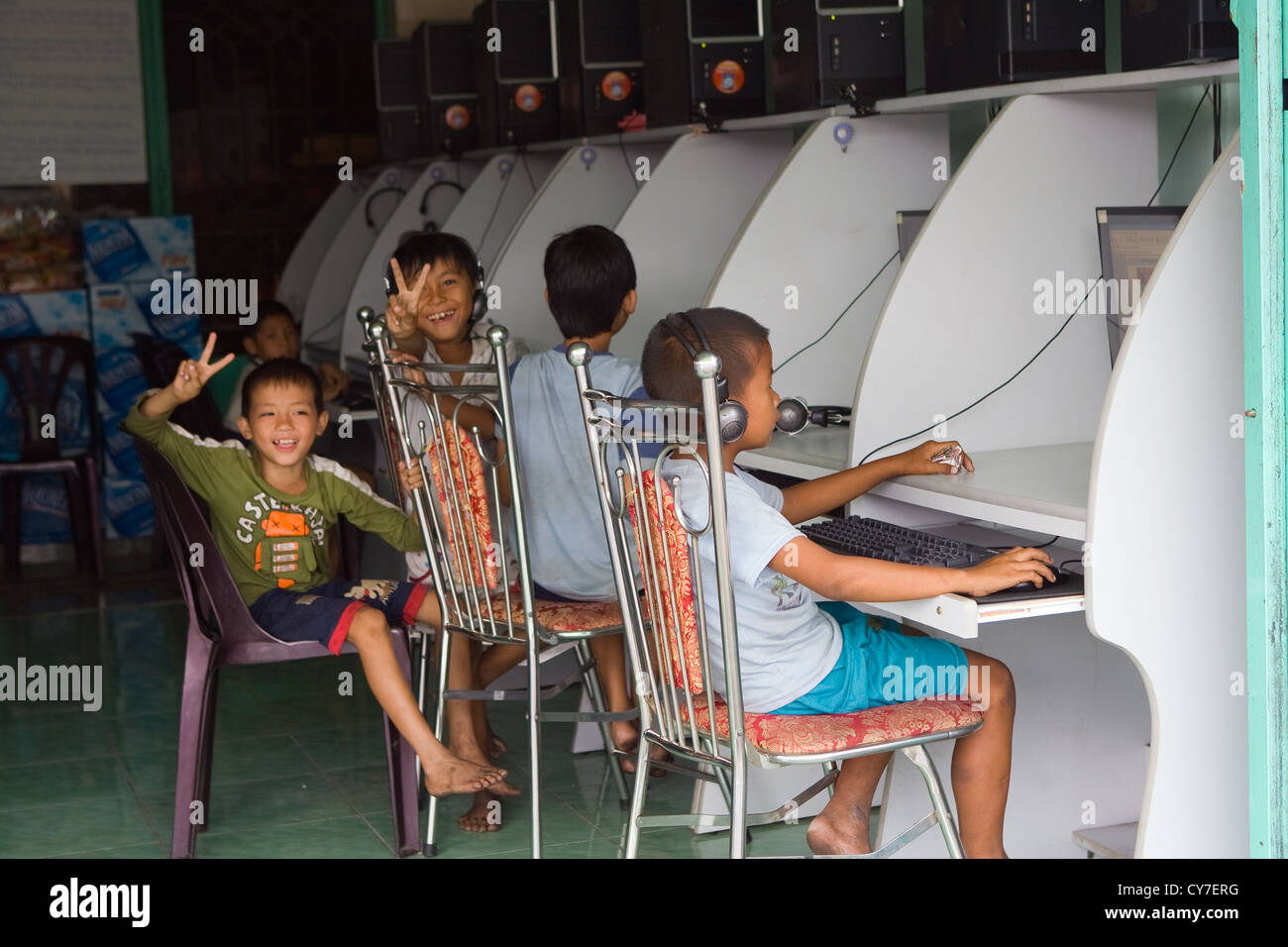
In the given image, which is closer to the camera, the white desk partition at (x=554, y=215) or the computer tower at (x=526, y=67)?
the white desk partition at (x=554, y=215)

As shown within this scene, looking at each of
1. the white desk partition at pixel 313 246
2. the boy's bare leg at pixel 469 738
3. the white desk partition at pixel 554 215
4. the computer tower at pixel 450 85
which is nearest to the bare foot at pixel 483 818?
the boy's bare leg at pixel 469 738

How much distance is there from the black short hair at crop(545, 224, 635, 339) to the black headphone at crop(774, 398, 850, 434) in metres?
0.32

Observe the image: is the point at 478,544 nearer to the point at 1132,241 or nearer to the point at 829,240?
the point at 829,240

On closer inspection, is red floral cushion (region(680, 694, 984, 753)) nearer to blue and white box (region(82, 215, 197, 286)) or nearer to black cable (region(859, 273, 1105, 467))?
black cable (region(859, 273, 1105, 467))

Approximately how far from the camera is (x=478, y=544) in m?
2.36

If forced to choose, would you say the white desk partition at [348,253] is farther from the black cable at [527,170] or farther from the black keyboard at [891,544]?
the black keyboard at [891,544]

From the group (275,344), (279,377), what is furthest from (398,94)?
(279,377)

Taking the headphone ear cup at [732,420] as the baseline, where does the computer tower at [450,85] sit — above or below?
above

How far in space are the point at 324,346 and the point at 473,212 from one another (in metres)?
1.00

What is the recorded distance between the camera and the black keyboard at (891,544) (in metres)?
1.86

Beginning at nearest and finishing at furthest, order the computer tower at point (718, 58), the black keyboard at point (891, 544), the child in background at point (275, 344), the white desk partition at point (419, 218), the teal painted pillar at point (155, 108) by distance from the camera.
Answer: the black keyboard at point (891, 544) < the computer tower at point (718, 58) < the child in background at point (275, 344) < the white desk partition at point (419, 218) < the teal painted pillar at point (155, 108)

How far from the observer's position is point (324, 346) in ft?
17.4

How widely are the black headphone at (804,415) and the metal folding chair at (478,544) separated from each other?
0.40m
